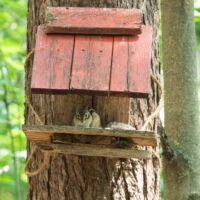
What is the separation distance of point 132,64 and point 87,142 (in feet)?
1.65

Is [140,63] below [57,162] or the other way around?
the other way around

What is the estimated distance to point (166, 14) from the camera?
3756mm

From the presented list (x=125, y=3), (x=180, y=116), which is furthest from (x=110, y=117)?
(x=180, y=116)

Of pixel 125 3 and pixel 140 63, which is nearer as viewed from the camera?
pixel 140 63

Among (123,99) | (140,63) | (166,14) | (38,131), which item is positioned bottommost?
(38,131)

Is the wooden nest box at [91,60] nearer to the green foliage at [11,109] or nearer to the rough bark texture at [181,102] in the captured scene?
the rough bark texture at [181,102]

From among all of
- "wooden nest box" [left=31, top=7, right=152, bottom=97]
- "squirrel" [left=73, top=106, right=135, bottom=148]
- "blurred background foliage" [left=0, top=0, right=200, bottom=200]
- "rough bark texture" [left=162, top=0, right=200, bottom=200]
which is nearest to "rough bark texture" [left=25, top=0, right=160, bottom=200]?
"squirrel" [left=73, top=106, right=135, bottom=148]

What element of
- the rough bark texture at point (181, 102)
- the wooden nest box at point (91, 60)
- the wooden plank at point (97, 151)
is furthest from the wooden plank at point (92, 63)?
the rough bark texture at point (181, 102)

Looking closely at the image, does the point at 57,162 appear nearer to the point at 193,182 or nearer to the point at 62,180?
the point at 62,180

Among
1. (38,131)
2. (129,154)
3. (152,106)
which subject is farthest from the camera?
(152,106)

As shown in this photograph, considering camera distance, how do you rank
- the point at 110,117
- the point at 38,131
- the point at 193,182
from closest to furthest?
the point at 38,131 → the point at 110,117 → the point at 193,182

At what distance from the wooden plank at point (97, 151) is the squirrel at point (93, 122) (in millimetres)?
61

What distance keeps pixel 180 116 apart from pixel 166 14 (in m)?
0.81

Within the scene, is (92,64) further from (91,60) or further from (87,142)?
(87,142)
